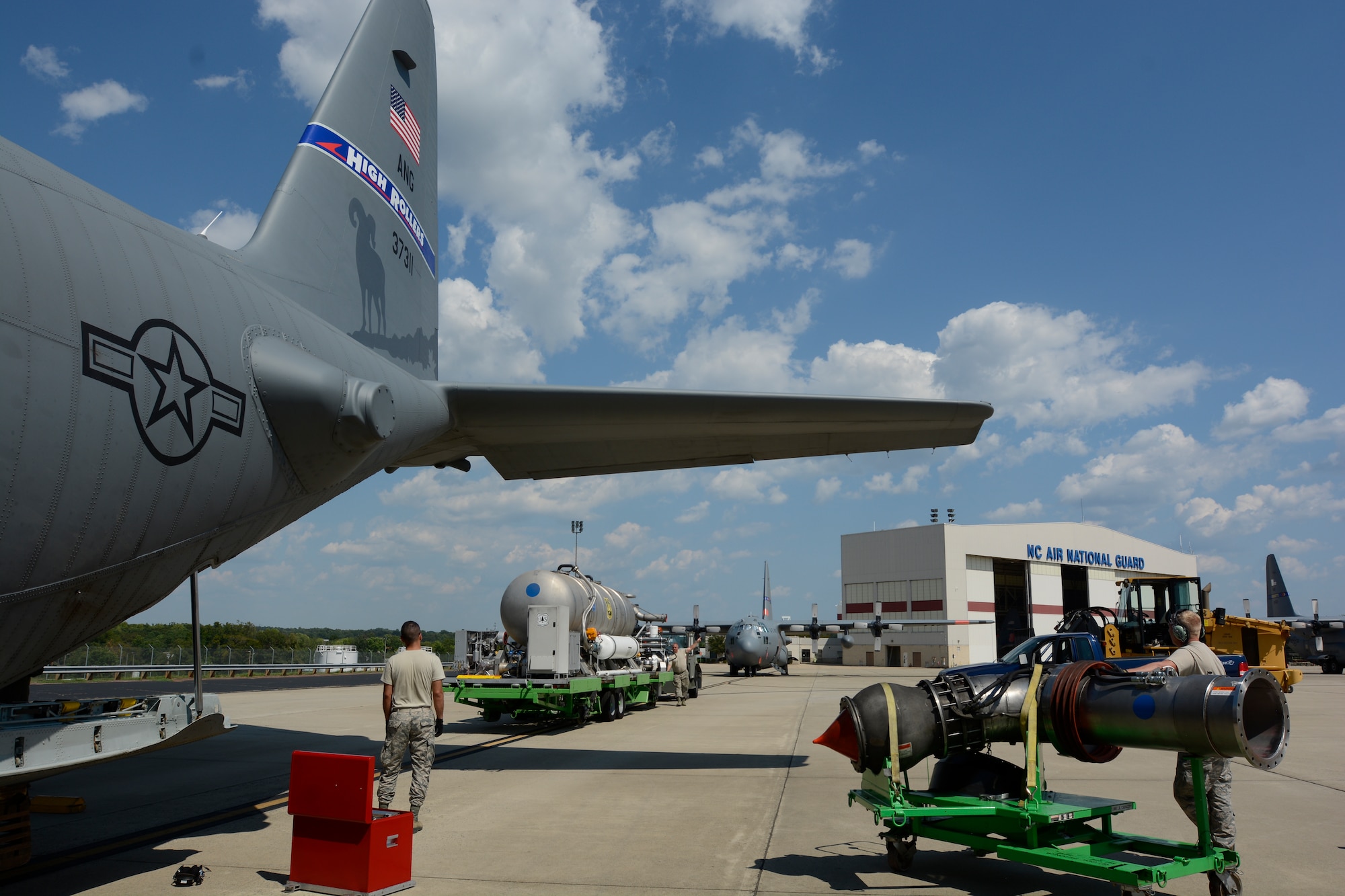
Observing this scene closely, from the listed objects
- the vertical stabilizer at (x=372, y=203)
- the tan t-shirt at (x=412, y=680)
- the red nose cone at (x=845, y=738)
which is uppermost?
the vertical stabilizer at (x=372, y=203)

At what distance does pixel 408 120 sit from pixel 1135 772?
12.4 metres

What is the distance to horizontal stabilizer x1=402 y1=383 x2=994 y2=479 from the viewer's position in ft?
28.6

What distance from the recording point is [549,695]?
15.1 meters

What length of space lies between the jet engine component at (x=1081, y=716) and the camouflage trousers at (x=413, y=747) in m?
3.75

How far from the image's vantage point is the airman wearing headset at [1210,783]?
5.55 meters

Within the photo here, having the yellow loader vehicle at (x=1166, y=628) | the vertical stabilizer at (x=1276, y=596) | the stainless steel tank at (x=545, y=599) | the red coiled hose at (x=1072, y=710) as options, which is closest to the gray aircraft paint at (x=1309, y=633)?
the vertical stabilizer at (x=1276, y=596)

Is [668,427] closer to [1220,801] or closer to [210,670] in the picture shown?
[1220,801]

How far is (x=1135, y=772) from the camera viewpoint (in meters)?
11.3

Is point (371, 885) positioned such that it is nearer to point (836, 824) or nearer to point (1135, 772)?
point (836, 824)

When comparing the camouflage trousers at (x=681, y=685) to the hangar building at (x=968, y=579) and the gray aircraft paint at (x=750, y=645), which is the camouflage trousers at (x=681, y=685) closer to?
the gray aircraft paint at (x=750, y=645)

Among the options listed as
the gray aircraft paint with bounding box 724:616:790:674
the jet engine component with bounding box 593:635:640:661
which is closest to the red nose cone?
the jet engine component with bounding box 593:635:640:661

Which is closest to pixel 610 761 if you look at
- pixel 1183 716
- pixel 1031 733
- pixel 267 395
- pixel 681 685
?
pixel 1031 733

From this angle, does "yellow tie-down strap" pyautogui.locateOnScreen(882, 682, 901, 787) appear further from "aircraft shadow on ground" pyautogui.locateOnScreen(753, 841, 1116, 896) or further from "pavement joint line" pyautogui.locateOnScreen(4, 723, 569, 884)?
"pavement joint line" pyautogui.locateOnScreen(4, 723, 569, 884)

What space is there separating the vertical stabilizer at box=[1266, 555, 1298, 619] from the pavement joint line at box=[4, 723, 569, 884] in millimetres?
64050
